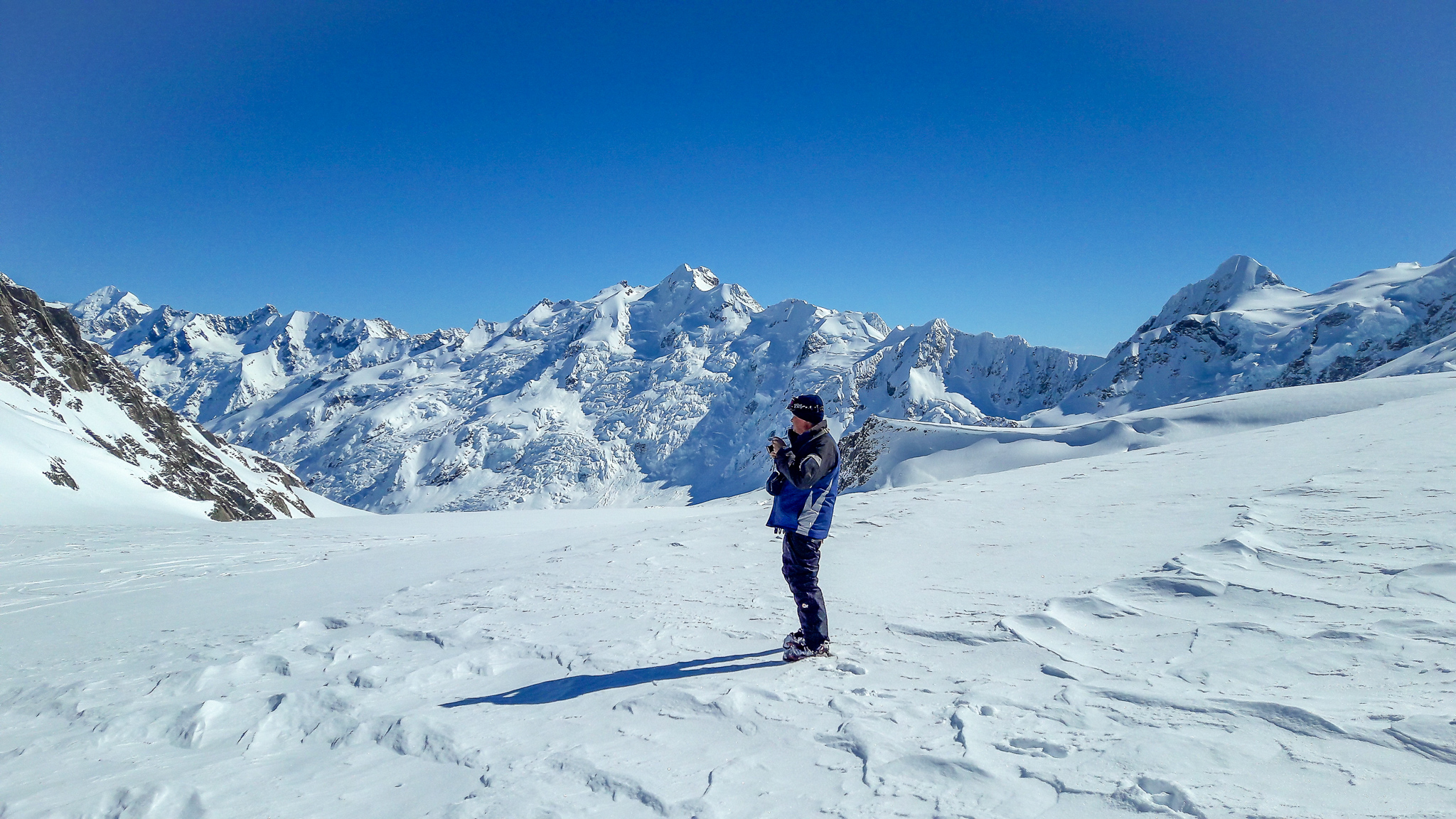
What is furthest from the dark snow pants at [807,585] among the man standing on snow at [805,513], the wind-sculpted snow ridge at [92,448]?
the wind-sculpted snow ridge at [92,448]

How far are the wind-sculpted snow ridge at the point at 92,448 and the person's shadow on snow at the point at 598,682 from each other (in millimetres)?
35297

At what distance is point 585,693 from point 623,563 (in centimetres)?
456

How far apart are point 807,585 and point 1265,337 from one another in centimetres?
18512

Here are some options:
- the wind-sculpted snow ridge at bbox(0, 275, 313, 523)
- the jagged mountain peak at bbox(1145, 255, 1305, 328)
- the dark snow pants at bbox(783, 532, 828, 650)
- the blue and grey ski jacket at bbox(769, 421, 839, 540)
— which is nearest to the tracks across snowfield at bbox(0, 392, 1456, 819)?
the dark snow pants at bbox(783, 532, 828, 650)

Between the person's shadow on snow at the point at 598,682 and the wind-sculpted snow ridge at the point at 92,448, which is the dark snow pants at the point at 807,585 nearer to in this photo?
the person's shadow on snow at the point at 598,682

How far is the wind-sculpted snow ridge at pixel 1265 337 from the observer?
407 feet

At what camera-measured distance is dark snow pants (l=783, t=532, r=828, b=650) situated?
5.08m

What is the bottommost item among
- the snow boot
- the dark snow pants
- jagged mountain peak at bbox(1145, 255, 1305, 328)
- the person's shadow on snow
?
the person's shadow on snow

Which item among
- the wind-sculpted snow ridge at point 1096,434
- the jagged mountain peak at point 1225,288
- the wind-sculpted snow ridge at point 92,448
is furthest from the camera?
the jagged mountain peak at point 1225,288

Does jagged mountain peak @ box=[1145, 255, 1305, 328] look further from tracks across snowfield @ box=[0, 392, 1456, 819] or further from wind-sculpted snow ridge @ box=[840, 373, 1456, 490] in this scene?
tracks across snowfield @ box=[0, 392, 1456, 819]

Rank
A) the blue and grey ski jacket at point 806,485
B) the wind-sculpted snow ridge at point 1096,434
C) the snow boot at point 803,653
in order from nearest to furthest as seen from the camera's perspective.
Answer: the snow boot at point 803,653 < the blue and grey ski jacket at point 806,485 < the wind-sculpted snow ridge at point 1096,434

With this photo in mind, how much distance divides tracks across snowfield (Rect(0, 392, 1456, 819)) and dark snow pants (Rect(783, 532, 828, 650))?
247 millimetres

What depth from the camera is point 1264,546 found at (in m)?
6.63

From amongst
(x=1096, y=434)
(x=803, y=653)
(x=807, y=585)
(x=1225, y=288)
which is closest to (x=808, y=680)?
(x=803, y=653)
